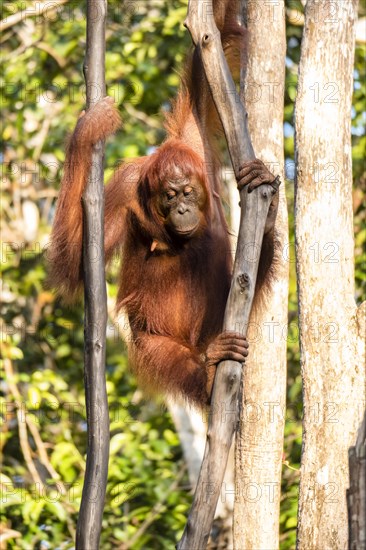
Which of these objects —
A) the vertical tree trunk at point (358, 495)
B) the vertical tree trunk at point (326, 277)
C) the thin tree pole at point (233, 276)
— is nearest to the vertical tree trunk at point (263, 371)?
the vertical tree trunk at point (326, 277)

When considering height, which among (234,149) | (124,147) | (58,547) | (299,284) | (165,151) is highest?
(124,147)

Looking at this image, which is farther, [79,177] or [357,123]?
[357,123]

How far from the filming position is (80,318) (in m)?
7.14

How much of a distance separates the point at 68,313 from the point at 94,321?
3.77 metres

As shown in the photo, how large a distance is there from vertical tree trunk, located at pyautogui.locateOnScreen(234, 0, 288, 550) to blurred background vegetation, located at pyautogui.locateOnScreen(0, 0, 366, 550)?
5.00 feet

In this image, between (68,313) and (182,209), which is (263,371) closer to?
(182,209)

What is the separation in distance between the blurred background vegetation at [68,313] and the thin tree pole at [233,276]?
7.96 ft

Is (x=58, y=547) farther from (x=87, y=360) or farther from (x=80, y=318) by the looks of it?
(x=87, y=360)

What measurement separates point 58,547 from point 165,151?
108 inches

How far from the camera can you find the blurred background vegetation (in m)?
5.89

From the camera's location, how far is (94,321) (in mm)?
3434

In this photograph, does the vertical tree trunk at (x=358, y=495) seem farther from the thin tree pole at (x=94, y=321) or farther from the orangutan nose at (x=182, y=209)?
the orangutan nose at (x=182, y=209)

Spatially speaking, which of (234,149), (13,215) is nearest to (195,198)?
(234,149)

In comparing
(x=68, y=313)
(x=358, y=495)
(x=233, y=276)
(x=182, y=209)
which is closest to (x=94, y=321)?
(x=233, y=276)
